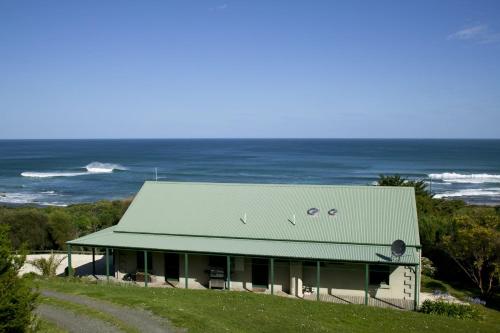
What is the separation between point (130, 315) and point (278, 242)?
804 centimetres

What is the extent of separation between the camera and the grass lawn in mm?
14219

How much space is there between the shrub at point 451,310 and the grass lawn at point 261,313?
425mm

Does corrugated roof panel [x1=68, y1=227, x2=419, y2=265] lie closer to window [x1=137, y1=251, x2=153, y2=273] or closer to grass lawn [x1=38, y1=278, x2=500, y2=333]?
window [x1=137, y1=251, x2=153, y2=273]

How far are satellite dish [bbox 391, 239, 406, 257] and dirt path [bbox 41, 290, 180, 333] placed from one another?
930 cm

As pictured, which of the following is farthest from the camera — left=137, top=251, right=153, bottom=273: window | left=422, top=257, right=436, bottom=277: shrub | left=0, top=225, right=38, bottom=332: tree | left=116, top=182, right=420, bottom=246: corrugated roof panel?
left=422, top=257, right=436, bottom=277: shrub

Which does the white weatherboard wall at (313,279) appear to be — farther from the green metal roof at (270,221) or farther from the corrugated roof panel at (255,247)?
the green metal roof at (270,221)

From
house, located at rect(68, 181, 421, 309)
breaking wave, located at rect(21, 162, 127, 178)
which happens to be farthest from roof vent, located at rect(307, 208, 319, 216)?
breaking wave, located at rect(21, 162, 127, 178)

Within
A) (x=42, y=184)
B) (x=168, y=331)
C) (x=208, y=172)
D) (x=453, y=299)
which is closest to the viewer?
(x=168, y=331)

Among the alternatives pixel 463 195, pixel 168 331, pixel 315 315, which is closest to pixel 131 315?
pixel 168 331

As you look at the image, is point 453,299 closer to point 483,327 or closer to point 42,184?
point 483,327

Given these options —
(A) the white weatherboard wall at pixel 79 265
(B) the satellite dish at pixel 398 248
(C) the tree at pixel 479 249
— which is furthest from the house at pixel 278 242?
(C) the tree at pixel 479 249

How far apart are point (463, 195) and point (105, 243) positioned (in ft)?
191

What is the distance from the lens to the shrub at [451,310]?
56.6ft

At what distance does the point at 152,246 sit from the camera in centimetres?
2061
